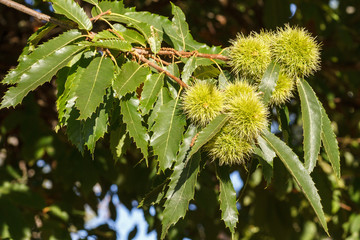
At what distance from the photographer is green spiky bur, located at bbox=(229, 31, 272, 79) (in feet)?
4.61

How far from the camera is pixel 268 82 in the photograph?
1364 millimetres

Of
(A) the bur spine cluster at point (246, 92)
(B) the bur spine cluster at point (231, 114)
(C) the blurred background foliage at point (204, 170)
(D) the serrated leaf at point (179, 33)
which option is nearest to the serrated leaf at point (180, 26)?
(D) the serrated leaf at point (179, 33)

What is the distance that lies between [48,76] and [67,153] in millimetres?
1609

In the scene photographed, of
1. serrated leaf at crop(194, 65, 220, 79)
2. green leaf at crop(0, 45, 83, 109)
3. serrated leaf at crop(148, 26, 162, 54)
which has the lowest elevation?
serrated leaf at crop(194, 65, 220, 79)

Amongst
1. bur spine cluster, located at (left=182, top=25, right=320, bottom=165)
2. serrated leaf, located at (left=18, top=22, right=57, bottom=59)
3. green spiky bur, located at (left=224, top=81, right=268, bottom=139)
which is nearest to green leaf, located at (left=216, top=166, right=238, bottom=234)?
bur spine cluster, located at (left=182, top=25, right=320, bottom=165)

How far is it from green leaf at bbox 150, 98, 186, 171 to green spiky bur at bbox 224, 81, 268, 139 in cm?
15

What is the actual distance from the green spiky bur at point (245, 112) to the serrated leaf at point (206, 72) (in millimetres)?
220

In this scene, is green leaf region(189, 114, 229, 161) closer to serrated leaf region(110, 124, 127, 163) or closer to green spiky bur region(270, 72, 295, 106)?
green spiky bur region(270, 72, 295, 106)

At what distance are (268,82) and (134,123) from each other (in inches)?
16.4

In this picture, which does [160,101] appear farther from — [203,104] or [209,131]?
[209,131]

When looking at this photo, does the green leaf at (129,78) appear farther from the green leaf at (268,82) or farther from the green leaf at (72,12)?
the green leaf at (268,82)

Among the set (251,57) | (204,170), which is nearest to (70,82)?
(251,57)

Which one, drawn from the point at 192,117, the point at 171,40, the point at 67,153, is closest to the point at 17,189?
the point at 67,153

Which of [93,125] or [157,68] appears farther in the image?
[157,68]
